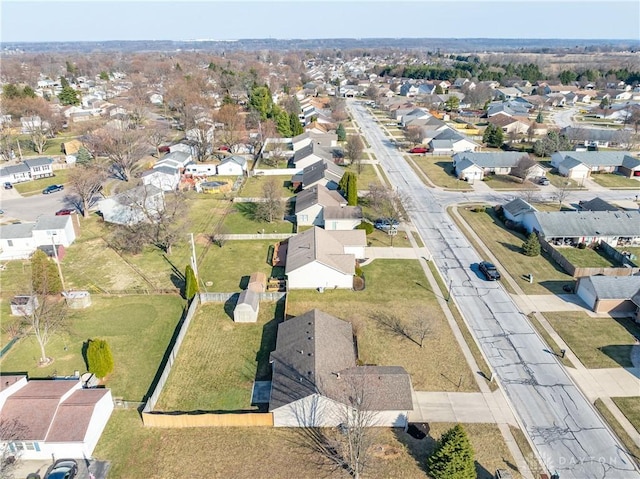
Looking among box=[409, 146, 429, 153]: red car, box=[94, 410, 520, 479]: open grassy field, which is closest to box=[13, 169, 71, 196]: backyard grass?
box=[94, 410, 520, 479]: open grassy field

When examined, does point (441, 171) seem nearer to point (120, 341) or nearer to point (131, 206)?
point (131, 206)

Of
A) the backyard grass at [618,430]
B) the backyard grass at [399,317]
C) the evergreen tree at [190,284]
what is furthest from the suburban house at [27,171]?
the backyard grass at [618,430]

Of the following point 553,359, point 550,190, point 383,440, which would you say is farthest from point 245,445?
point 550,190

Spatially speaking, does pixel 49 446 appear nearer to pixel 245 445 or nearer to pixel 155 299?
pixel 245 445

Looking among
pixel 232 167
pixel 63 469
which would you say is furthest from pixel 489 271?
pixel 232 167

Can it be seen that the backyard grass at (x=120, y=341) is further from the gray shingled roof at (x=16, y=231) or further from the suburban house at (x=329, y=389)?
the gray shingled roof at (x=16, y=231)
